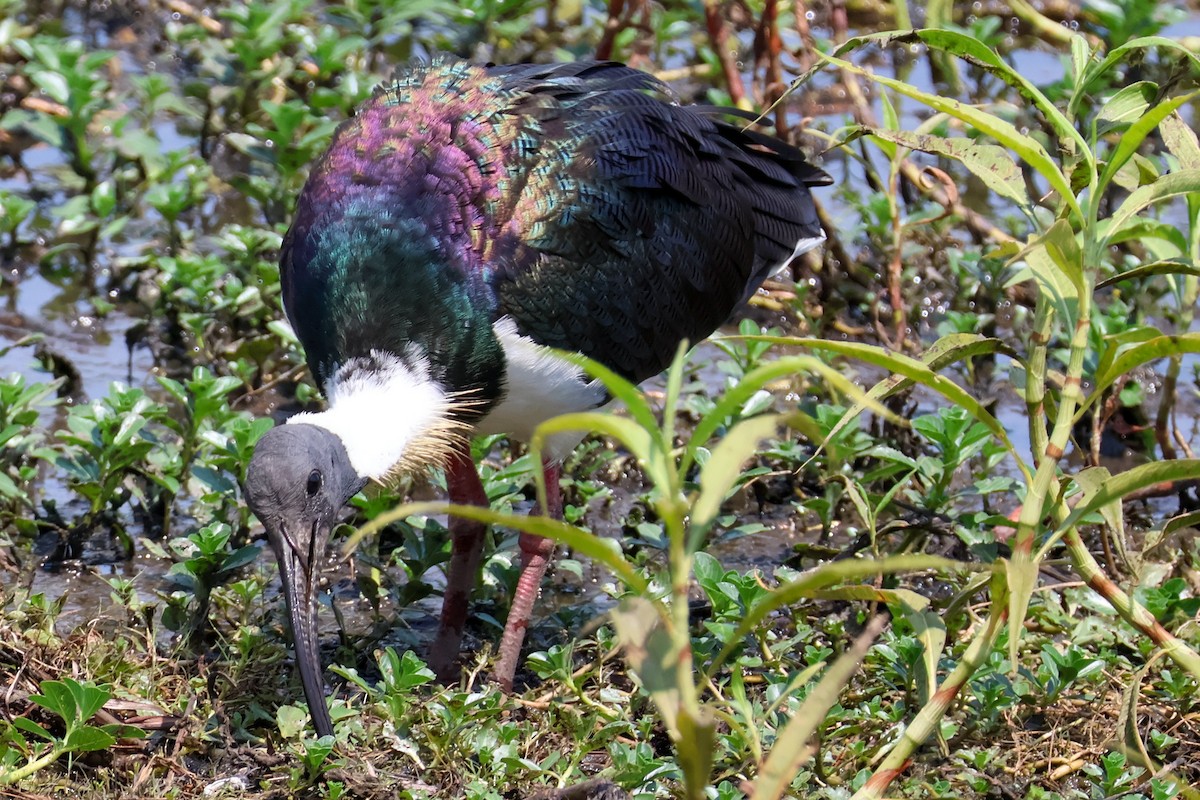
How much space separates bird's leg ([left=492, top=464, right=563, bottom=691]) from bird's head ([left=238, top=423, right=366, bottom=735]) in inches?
27.0

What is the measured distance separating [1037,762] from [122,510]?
3032 mm

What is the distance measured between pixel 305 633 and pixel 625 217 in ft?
5.24

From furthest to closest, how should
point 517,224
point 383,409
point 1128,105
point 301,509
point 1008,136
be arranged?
1. point 517,224
2. point 383,409
3. point 301,509
4. point 1128,105
5. point 1008,136

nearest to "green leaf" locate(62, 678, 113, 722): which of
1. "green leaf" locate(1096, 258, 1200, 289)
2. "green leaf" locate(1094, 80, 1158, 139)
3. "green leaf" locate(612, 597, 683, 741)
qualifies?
"green leaf" locate(612, 597, 683, 741)

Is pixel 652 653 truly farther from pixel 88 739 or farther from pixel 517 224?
pixel 517 224

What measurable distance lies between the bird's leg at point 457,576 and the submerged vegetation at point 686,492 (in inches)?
3.8

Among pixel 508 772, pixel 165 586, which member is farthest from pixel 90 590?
pixel 508 772

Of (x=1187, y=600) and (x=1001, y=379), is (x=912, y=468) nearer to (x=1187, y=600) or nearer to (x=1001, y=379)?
(x=1187, y=600)

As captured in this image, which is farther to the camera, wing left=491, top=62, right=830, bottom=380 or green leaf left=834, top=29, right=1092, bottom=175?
wing left=491, top=62, right=830, bottom=380

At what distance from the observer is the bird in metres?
3.97

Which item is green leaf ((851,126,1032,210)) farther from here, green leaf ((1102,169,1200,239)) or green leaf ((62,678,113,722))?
green leaf ((62,678,113,722))

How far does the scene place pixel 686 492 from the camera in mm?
5211

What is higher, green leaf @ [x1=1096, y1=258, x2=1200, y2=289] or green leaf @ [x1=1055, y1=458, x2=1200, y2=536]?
green leaf @ [x1=1096, y1=258, x2=1200, y2=289]

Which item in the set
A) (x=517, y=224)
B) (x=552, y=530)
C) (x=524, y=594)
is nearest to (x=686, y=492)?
(x=524, y=594)
